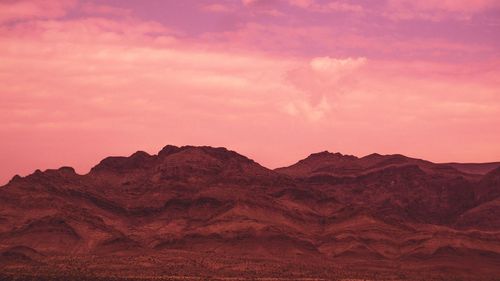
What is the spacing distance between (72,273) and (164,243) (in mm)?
42350

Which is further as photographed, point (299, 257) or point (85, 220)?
point (85, 220)

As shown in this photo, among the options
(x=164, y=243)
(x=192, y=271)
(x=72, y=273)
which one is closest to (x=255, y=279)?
(x=192, y=271)

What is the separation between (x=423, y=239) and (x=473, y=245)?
10107 mm

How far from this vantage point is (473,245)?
184250mm

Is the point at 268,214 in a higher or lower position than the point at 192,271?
higher

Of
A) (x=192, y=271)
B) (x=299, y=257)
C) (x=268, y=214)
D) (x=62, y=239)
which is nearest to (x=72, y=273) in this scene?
(x=192, y=271)

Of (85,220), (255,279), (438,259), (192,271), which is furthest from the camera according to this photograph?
(85,220)

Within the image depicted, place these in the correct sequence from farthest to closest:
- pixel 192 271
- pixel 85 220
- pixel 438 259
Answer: pixel 85 220 < pixel 438 259 < pixel 192 271

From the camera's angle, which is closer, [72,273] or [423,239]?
[72,273]

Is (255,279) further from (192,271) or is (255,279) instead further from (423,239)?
(423,239)

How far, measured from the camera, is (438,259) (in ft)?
584

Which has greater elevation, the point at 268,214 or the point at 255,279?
the point at 268,214

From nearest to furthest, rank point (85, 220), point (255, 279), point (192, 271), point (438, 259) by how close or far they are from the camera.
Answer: point (255, 279) → point (192, 271) → point (438, 259) → point (85, 220)

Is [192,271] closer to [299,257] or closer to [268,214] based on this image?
[299,257]
